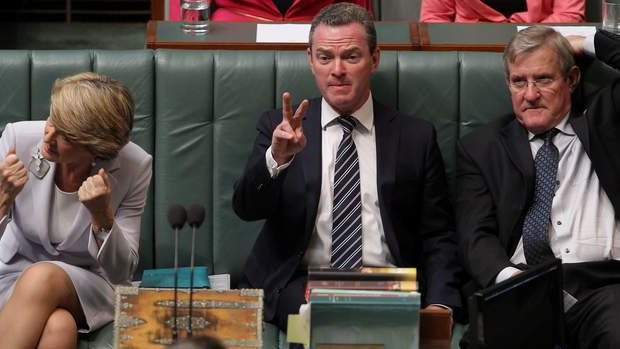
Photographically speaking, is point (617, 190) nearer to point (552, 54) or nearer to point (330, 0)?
point (552, 54)

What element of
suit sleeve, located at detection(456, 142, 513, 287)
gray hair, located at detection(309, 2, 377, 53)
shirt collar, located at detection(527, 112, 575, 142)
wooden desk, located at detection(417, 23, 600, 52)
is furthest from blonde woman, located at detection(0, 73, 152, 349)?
shirt collar, located at detection(527, 112, 575, 142)

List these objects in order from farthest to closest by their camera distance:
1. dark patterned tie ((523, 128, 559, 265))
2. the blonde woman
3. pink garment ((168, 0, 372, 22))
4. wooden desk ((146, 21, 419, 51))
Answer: pink garment ((168, 0, 372, 22)), wooden desk ((146, 21, 419, 51)), dark patterned tie ((523, 128, 559, 265)), the blonde woman

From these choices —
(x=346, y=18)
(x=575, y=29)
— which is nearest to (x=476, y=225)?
(x=346, y=18)

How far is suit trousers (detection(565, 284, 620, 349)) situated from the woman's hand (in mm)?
1314

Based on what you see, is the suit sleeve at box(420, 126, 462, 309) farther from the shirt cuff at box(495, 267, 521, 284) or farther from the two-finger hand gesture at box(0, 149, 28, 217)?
the two-finger hand gesture at box(0, 149, 28, 217)

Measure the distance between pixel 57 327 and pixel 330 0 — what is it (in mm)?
2263

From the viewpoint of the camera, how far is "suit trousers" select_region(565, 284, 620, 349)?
3479 mm

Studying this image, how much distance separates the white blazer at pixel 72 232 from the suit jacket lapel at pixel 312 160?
0.49 m

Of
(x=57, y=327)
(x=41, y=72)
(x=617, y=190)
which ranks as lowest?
(x=57, y=327)

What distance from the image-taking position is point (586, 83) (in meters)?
4.01

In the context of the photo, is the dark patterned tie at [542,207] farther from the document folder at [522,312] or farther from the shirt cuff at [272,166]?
the shirt cuff at [272,166]

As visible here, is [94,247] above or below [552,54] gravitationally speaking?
below

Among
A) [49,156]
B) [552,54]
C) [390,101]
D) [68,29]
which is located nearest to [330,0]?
[390,101]

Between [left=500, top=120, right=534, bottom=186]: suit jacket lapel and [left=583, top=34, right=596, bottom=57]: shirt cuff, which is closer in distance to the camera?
[left=500, top=120, right=534, bottom=186]: suit jacket lapel
